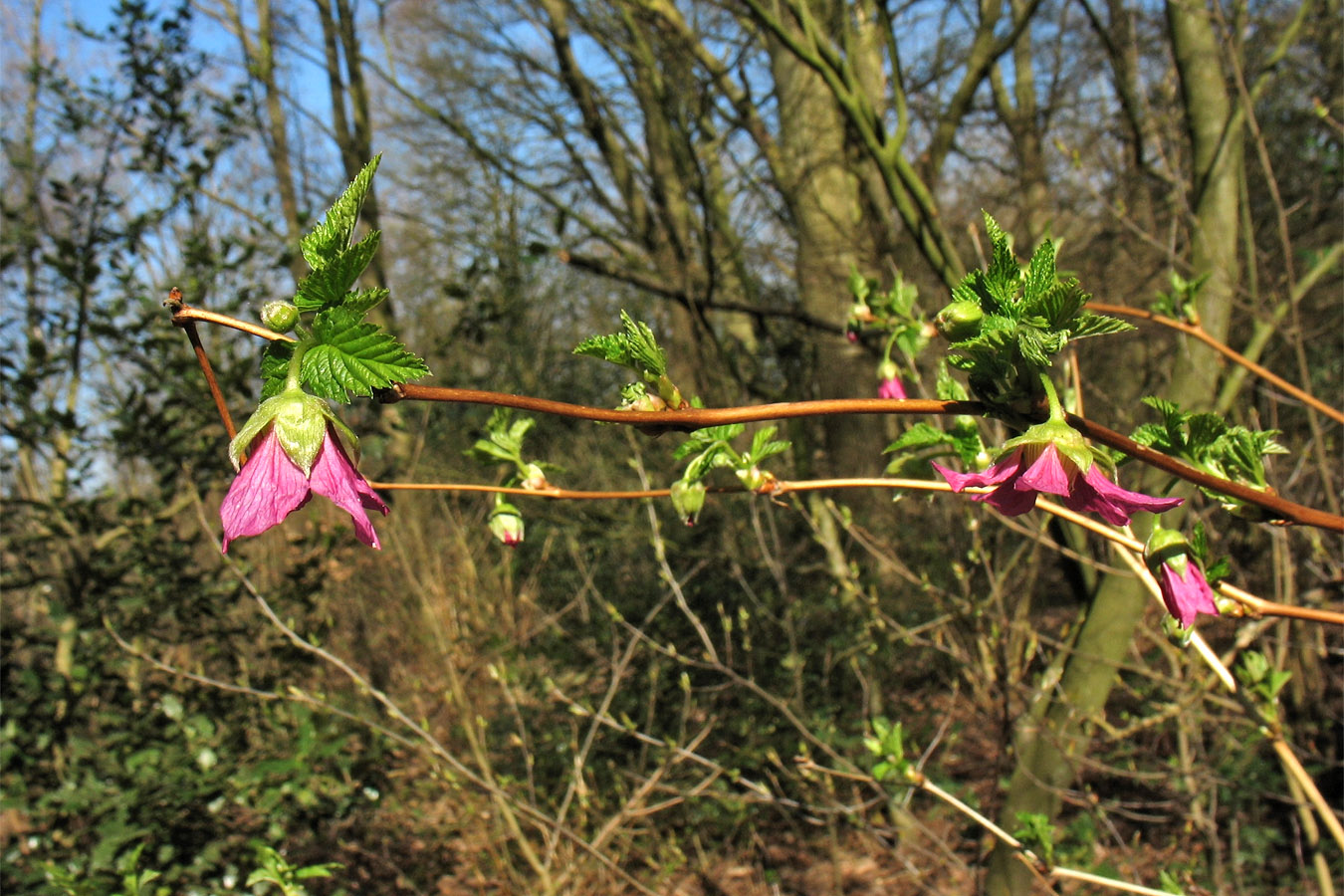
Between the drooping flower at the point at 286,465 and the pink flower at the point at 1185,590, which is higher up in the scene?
the drooping flower at the point at 286,465

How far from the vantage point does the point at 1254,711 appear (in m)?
1.18

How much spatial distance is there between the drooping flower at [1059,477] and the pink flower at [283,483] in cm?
45

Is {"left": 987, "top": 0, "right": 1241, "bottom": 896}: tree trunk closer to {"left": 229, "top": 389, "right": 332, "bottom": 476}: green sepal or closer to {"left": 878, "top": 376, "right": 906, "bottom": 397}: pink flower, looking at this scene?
{"left": 878, "top": 376, "right": 906, "bottom": 397}: pink flower

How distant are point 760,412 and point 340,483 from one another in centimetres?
32

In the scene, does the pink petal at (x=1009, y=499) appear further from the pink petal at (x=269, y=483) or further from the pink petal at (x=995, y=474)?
the pink petal at (x=269, y=483)

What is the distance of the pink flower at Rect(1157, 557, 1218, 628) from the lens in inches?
29.1

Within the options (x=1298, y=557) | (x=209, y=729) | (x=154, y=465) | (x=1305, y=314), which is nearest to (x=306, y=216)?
(x=154, y=465)

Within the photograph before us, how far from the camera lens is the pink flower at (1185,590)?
0.74 m

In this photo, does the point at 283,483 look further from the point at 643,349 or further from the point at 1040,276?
the point at 1040,276

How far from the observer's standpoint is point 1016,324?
1.90 ft

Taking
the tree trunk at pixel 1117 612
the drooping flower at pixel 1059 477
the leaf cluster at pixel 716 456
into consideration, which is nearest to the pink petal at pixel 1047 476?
the drooping flower at pixel 1059 477

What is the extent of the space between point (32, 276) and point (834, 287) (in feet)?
11.0

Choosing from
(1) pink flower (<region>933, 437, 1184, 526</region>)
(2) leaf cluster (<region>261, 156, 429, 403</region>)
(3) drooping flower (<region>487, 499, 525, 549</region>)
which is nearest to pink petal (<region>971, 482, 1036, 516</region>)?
(1) pink flower (<region>933, 437, 1184, 526</region>)

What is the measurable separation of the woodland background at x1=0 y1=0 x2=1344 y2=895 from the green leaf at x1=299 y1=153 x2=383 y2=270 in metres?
1.02
